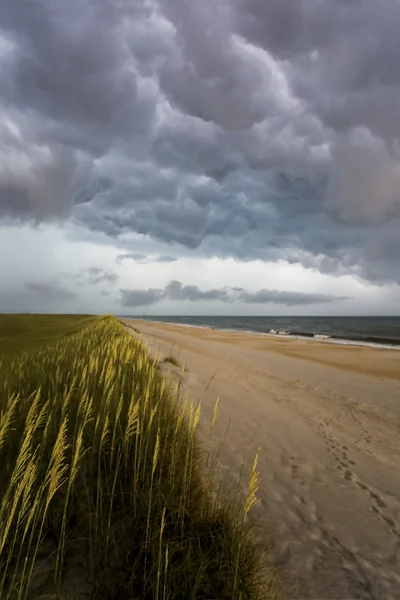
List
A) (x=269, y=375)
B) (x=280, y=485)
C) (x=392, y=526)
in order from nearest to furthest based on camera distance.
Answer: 1. (x=392, y=526)
2. (x=280, y=485)
3. (x=269, y=375)

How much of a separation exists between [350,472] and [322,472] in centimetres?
48

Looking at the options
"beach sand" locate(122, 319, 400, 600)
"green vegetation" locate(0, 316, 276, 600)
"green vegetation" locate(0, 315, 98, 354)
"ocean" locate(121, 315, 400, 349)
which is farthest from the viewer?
"ocean" locate(121, 315, 400, 349)

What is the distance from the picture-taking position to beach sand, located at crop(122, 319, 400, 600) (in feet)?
10.1

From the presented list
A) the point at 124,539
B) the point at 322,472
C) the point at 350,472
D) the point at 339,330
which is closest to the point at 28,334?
the point at 322,472

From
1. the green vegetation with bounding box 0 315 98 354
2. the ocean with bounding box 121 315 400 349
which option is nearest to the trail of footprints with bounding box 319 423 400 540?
the green vegetation with bounding box 0 315 98 354

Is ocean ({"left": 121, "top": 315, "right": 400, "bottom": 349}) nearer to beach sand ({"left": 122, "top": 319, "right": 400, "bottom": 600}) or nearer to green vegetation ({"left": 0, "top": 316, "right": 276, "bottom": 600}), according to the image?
beach sand ({"left": 122, "top": 319, "right": 400, "bottom": 600})

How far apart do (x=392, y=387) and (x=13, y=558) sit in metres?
13.8

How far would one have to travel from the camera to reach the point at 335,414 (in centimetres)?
886

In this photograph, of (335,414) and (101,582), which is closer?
(101,582)

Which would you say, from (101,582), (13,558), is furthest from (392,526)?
(13,558)

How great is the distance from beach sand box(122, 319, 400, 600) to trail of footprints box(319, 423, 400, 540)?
2cm

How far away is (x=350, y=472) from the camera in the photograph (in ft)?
17.5

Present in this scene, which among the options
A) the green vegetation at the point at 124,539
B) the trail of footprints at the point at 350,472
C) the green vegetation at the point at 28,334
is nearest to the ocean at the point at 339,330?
the green vegetation at the point at 28,334

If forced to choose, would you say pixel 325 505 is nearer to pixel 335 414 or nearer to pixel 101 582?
pixel 101 582
